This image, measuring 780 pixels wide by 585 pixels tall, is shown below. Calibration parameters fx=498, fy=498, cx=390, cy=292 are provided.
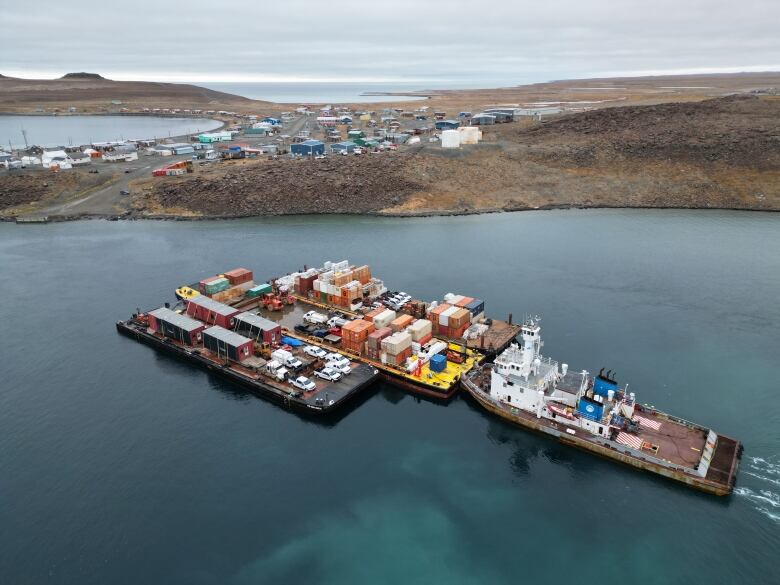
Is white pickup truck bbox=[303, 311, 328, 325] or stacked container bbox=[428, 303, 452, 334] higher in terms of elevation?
stacked container bbox=[428, 303, 452, 334]

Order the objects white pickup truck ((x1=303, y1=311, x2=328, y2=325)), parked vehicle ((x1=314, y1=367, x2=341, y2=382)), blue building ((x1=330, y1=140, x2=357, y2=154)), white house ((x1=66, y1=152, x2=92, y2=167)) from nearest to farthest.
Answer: parked vehicle ((x1=314, y1=367, x2=341, y2=382))
white pickup truck ((x1=303, y1=311, x2=328, y2=325))
white house ((x1=66, y1=152, x2=92, y2=167))
blue building ((x1=330, y1=140, x2=357, y2=154))

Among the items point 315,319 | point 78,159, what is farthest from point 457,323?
point 78,159

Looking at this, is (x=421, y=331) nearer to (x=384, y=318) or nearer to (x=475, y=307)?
(x=384, y=318)

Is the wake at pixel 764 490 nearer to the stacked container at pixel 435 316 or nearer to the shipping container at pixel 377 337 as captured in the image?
the stacked container at pixel 435 316

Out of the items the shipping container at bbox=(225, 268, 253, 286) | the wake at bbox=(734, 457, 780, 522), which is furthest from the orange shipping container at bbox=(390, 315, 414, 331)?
the wake at bbox=(734, 457, 780, 522)

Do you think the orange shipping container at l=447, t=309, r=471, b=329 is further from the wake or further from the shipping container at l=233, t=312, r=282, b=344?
the wake

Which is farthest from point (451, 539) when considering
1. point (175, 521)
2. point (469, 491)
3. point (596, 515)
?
point (175, 521)

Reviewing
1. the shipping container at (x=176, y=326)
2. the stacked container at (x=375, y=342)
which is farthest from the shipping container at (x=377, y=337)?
the shipping container at (x=176, y=326)
